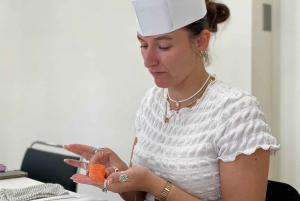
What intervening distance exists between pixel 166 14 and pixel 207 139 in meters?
0.41

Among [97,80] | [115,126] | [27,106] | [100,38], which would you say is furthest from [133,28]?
[27,106]

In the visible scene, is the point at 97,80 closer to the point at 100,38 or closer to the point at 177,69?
the point at 100,38

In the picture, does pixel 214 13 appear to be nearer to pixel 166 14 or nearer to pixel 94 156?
pixel 166 14

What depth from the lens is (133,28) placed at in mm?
2322

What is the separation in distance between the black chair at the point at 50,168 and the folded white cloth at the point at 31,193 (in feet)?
1.35

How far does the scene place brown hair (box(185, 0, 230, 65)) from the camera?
1.18 metres

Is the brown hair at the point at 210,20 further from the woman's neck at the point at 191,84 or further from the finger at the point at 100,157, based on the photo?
the finger at the point at 100,157

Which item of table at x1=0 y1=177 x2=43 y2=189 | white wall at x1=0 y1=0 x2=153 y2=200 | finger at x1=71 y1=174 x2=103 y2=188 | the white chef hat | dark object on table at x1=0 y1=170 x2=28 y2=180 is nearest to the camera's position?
finger at x1=71 y1=174 x2=103 y2=188

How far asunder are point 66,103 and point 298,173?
5.98ft

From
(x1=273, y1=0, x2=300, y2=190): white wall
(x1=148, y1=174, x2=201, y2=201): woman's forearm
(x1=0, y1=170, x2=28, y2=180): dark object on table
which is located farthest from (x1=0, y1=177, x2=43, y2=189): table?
(x1=273, y1=0, x2=300, y2=190): white wall

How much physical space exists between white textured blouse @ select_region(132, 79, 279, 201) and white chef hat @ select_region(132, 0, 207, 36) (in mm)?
250

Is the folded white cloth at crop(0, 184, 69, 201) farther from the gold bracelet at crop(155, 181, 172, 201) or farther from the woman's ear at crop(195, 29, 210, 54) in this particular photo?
the woman's ear at crop(195, 29, 210, 54)

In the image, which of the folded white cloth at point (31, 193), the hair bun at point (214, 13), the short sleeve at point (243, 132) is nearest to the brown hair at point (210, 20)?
the hair bun at point (214, 13)

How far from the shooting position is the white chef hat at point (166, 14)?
3.73 feet
